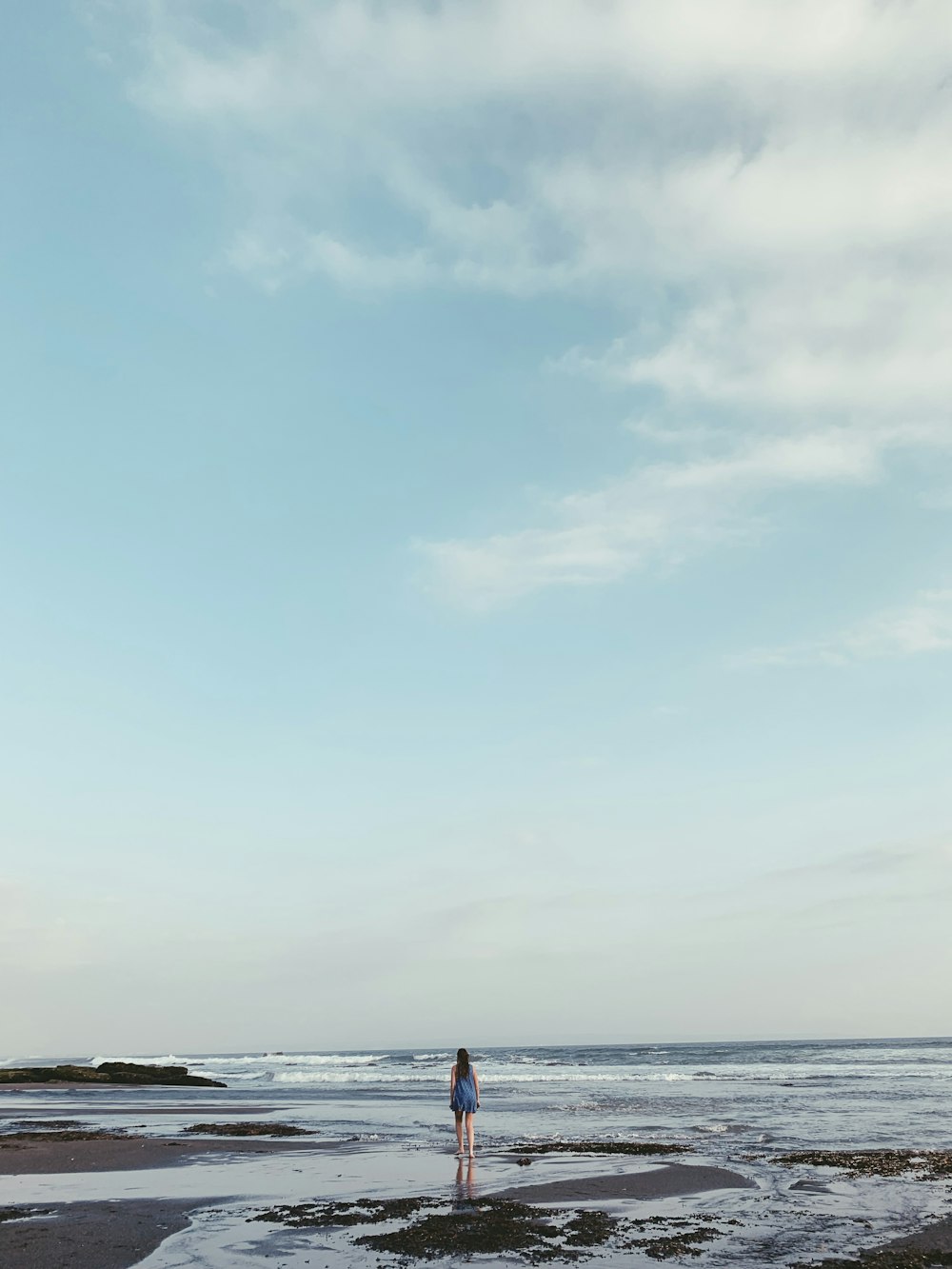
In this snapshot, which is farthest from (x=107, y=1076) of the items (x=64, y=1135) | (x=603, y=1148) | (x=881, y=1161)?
(x=881, y=1161)

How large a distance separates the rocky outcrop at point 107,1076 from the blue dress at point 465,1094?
133 ft

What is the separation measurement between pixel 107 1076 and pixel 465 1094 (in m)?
46.8

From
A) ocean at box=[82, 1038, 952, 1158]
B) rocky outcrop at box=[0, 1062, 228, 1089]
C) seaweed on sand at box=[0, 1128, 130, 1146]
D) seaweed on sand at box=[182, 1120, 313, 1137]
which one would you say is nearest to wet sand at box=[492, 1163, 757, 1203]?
ocean at box=[82, 1038, 952, 1158]

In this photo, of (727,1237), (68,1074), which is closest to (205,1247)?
(727,1237)

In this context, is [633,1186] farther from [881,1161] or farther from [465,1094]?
[881,1161]

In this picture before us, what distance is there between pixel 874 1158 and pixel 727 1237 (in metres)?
9.63

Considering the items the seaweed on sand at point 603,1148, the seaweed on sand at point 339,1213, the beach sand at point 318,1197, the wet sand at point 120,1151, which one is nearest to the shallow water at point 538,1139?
the beach sand at point 318,1197

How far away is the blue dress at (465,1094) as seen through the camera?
18719 millimetres

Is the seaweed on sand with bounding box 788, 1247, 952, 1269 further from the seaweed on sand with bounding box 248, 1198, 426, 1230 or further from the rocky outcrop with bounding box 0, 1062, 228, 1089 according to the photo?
the rocky outcrop with bounding box 0, 1062, 228, 1089

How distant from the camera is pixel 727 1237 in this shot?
1157 centimetres

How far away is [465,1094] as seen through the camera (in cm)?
1884

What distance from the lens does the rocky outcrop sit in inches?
2158

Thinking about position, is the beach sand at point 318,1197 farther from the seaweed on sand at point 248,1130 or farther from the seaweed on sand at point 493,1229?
the seaweed on sand at point 248,1130

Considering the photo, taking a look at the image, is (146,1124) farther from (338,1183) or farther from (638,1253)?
(638,1253)
